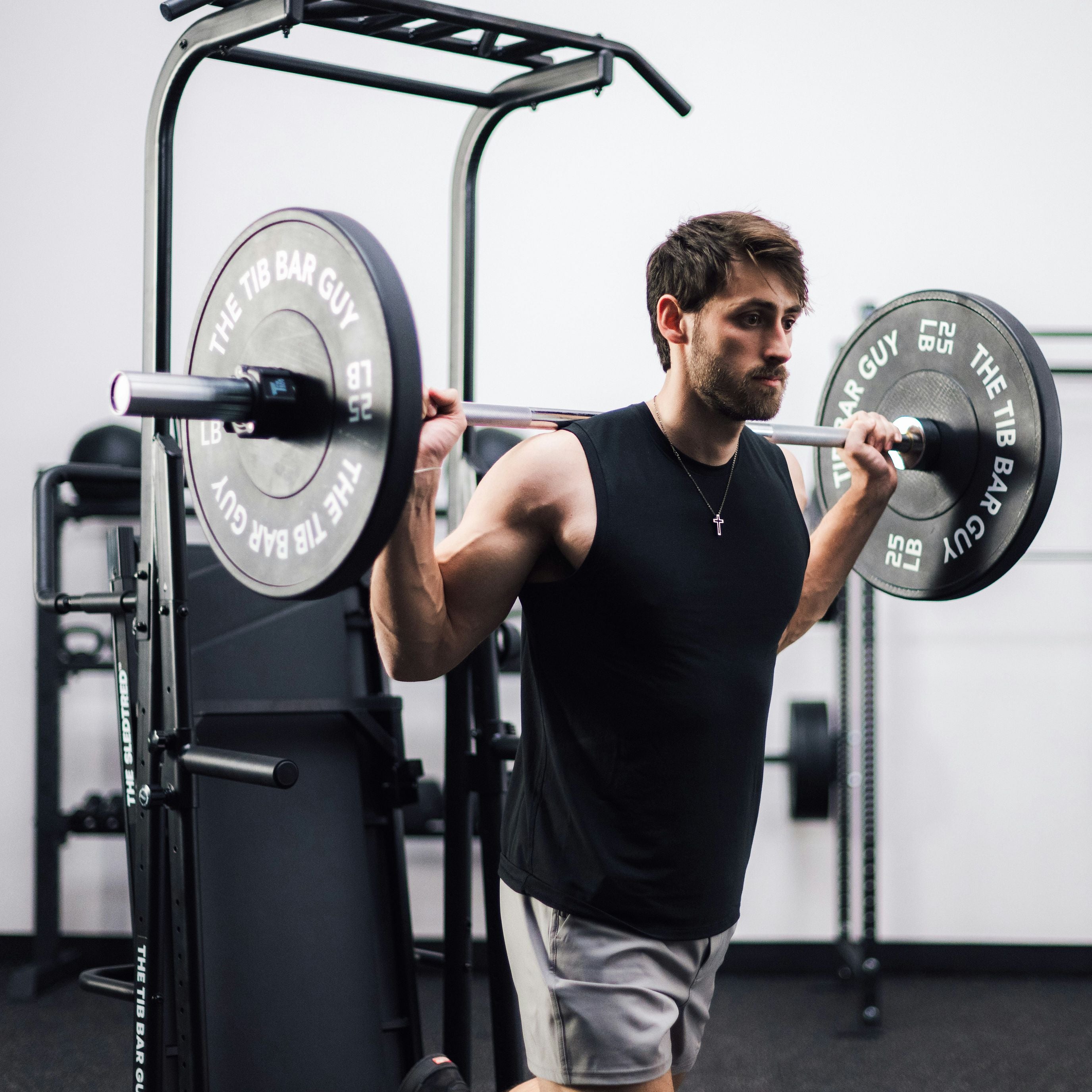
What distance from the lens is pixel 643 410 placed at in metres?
1.56

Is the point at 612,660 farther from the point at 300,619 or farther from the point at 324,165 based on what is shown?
the point at 324,165

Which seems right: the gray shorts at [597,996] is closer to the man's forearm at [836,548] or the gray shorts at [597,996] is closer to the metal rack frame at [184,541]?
the metal rack frame at [184,541]

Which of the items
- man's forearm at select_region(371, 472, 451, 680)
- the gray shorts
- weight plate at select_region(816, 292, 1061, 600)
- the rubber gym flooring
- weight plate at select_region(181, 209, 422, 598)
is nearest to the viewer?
weight plate at select_region(181, 209, 422, 598)

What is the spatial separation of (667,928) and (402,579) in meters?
0.57

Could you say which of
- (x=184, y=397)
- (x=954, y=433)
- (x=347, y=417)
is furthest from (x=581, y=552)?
(x=954, y=433)

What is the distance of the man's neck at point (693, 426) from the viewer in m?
1.53

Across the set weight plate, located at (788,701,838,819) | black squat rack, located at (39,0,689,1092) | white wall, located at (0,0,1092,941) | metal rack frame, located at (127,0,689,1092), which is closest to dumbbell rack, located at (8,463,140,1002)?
white wall, located at (0,0,1092,941)

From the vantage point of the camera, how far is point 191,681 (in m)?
1.66

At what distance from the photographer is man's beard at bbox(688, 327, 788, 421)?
1473mm

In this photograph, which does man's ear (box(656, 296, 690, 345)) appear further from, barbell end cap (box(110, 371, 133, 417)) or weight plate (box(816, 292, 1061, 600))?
barbell end cap (box(110, 371, 133, 417))

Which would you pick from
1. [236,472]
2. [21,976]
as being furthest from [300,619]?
[21,976]

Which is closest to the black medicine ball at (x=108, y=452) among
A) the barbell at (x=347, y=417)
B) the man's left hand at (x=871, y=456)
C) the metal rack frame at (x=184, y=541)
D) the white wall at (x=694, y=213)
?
the white wall at (x=694, y=213)

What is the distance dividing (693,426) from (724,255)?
9.4 inches

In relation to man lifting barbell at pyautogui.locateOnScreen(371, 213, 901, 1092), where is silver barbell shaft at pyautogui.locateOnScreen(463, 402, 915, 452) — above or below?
above
